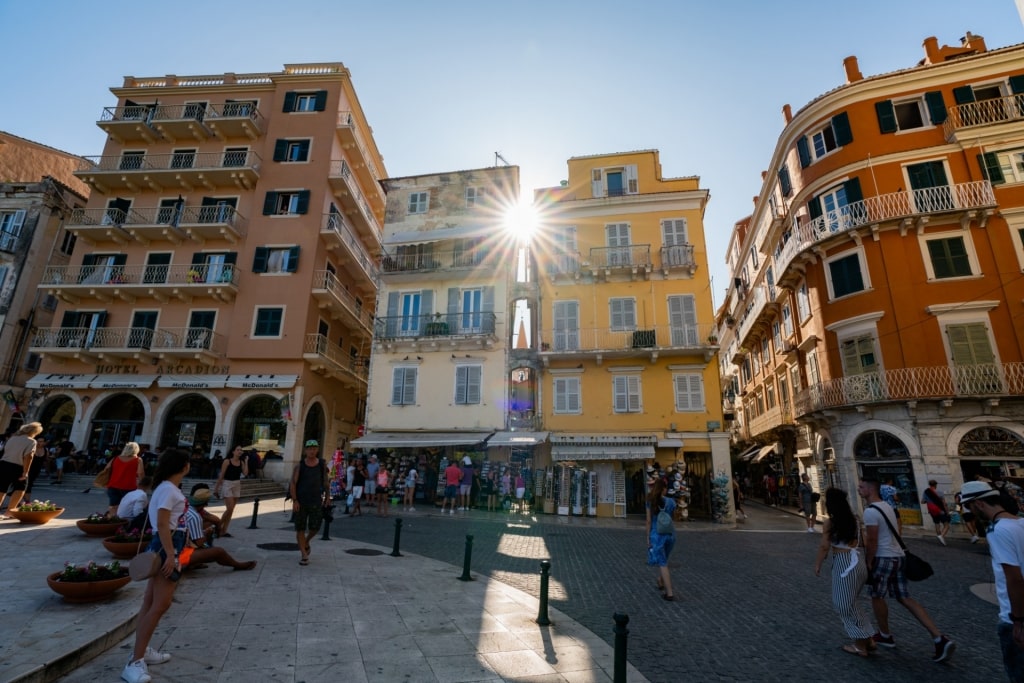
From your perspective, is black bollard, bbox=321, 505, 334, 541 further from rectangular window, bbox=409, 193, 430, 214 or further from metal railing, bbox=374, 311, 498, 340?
rectangular window, bbox=409, 193, 430, 214

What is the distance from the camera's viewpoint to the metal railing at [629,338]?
2100 centimetres

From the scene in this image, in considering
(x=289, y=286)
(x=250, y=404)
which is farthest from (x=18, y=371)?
(x=289, y=286)

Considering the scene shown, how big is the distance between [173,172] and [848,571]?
32.8m

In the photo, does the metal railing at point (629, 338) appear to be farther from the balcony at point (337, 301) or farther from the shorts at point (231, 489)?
the shorts at point (231, 489)

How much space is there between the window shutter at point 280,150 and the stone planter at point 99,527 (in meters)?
23.3

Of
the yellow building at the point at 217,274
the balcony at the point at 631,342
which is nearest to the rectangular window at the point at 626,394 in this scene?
the balcony at the point at 631,342

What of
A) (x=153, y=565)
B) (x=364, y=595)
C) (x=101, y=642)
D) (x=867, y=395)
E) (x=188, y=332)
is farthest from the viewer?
(x=188, y=332)

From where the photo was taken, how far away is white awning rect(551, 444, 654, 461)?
19.1m

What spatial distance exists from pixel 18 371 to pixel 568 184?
104ft

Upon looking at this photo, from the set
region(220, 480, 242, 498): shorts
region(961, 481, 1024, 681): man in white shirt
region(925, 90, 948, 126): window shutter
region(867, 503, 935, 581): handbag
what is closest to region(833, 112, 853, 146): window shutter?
region(925, 90, 948, 126): window shutter

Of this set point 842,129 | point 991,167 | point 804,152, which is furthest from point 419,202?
point 991,167

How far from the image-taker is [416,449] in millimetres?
22047

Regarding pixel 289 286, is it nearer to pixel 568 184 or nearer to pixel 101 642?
pixel 568 184

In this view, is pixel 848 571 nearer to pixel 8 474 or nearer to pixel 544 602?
pixel 544 602
